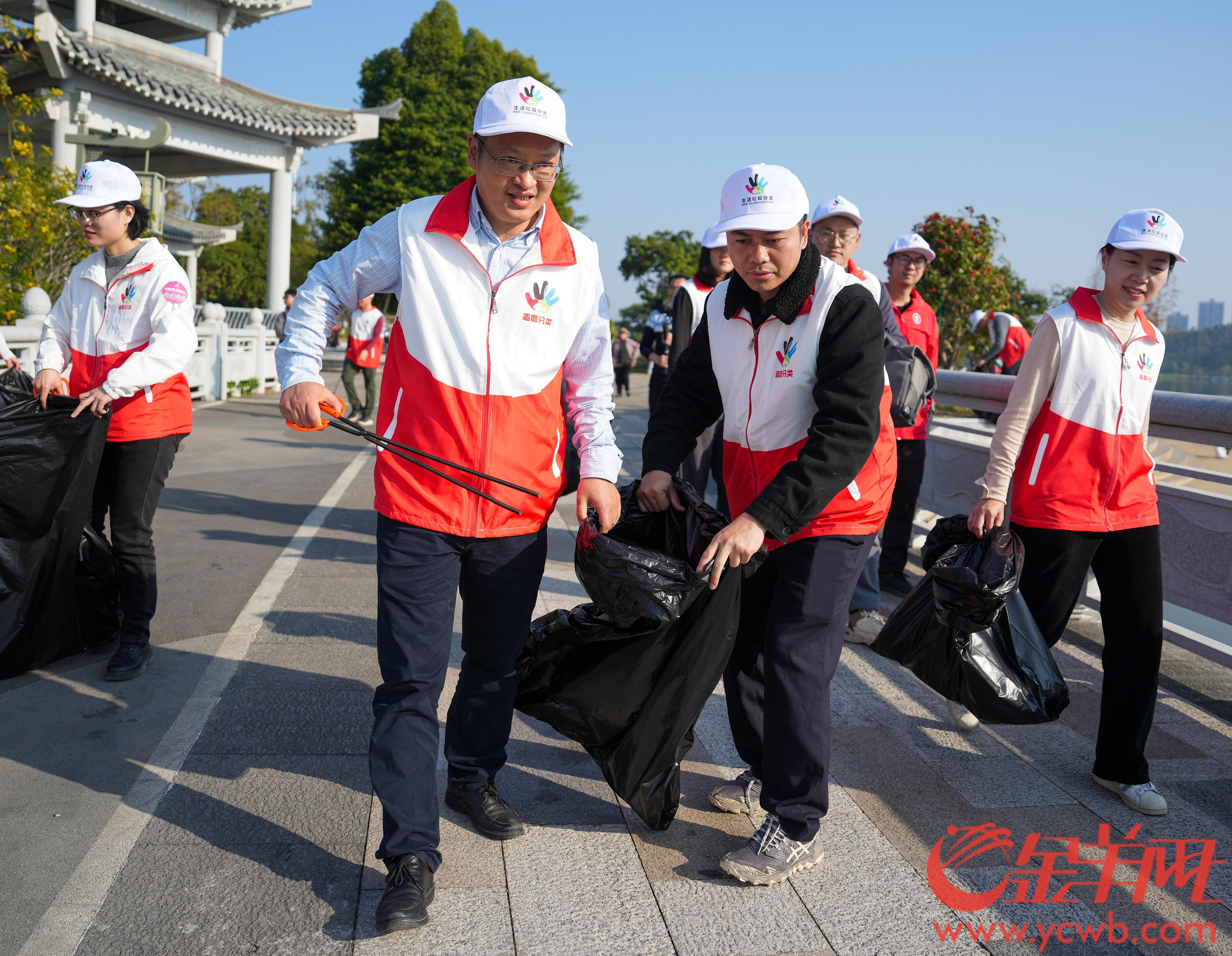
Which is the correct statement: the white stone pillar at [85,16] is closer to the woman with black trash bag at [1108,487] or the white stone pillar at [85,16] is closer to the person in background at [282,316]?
the person in background at [282,316]

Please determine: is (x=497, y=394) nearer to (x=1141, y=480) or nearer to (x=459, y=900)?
(x=459, y=900)

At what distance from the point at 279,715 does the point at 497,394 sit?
1.84 m

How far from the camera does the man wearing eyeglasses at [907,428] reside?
18.3 feet

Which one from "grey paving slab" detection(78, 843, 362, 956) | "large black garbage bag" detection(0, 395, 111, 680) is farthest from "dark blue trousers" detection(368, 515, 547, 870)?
"large black garbage bag" detection(0, 395, 111, 680)

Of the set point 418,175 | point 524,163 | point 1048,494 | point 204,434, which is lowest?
point 204,434

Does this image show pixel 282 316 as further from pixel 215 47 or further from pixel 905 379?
pixel 905 379

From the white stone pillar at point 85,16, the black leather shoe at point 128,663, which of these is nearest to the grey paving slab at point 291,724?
the black leather shoe at point 128,663

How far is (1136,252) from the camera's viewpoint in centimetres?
322

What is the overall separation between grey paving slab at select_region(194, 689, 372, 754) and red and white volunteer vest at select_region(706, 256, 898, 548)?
5.39 feet

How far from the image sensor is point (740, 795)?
125 inches

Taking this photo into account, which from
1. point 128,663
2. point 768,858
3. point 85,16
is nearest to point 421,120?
point 85,16

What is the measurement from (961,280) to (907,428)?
49.6 feet

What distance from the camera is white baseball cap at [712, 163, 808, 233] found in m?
2.58

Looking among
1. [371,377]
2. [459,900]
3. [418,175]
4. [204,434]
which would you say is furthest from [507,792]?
[418,175]
